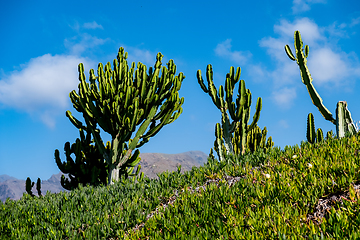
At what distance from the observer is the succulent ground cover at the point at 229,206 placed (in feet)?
11.3

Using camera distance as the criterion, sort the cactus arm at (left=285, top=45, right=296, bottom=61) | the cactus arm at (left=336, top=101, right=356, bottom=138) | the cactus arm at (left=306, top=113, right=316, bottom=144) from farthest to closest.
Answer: the cactus arm at (left=285, top=45, right=296, bottom=61) < the cactus arm at (left=306, top=113, right=316, bottom=144) < the cactus arm at (left=336, top=101, right=356, bottom=138)

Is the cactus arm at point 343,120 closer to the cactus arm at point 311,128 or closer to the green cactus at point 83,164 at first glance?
the cactus arm at point 311,128

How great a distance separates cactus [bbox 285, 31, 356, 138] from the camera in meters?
7.61

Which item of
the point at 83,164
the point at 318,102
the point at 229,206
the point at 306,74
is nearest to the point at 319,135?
the point at 318,102

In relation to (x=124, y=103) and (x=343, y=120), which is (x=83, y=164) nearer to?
(x=124, y=103)

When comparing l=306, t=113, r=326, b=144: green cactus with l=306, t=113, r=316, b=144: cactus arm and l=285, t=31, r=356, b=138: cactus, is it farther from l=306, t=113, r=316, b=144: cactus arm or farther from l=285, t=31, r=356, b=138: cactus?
l=285, t=31, r=356, b=138: cactus

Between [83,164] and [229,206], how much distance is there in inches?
400

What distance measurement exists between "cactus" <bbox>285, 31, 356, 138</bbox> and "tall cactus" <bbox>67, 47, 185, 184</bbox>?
16.6 feet

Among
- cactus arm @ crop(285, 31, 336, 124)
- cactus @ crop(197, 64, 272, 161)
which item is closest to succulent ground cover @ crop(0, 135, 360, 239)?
cactus arm @ crop(285, 31, 336, 124)

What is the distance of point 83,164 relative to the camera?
1268 cm

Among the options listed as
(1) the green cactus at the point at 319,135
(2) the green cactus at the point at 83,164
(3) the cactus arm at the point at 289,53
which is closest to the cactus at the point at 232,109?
(3) the cactus arm at the point at 289,53

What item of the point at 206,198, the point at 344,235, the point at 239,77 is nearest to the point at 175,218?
the point at 206,198

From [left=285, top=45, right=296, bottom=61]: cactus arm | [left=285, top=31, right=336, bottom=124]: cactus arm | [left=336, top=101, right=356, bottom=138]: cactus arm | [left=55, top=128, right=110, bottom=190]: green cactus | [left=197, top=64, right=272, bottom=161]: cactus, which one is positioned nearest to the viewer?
[left=336, top=101, right=356, bottom=138]: cactus arm

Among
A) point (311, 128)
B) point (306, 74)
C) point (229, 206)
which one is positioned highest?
point (306, 74)
